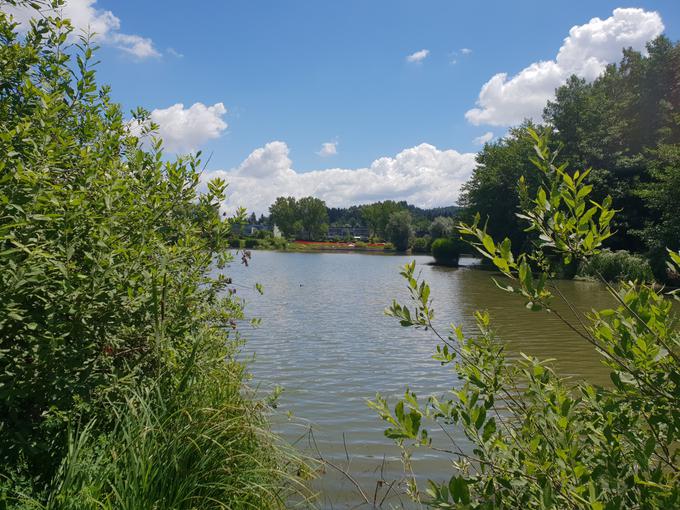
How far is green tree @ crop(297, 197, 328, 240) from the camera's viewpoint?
433 ft

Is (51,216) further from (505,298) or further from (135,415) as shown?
(505,298)

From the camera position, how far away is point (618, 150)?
4391cm

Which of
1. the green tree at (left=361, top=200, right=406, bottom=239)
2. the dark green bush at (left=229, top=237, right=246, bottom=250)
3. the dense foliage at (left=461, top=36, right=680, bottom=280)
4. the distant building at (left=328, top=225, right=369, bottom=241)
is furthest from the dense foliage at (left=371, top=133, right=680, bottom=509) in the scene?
the distant building at (left=328, top=225, right=369, bottom=241)

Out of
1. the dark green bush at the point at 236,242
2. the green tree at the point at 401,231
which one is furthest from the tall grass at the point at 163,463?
the green tree at the point at 401,231

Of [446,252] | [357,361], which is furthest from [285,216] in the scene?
[357,361]

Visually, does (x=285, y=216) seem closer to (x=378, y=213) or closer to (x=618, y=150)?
(x=378, y=213)

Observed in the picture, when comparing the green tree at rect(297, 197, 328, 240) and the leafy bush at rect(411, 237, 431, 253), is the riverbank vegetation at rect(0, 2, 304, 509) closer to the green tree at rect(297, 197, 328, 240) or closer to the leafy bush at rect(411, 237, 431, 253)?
the leafy bush at rect(411, 237, 431, 253)

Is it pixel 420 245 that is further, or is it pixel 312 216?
pixel 312 216

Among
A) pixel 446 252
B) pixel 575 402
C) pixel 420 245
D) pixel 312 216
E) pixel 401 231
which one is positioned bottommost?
pixel 446 252

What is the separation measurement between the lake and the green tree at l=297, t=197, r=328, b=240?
108 meters

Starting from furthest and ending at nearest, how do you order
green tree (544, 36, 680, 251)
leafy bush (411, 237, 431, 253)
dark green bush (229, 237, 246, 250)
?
leafy bush (411, 237, 431, 253) < green tree (544, 36, 680, 251) < dark green bush (229, 237, 246, 250)

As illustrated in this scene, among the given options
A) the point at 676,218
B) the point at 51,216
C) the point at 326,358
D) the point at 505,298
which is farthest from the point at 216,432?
the point at 676,218

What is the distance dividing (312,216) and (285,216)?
6.89m

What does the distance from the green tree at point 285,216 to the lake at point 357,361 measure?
4166 inches
